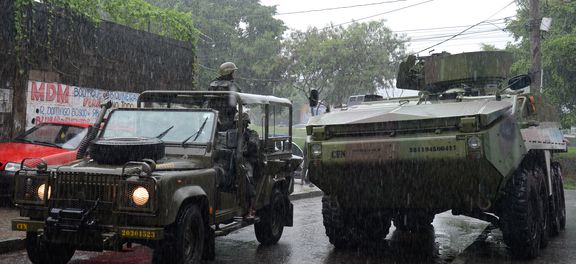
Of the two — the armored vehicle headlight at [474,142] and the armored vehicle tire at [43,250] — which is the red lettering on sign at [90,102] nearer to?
the armored vehicle tire at [43,250]

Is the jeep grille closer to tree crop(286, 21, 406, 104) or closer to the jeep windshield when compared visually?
the jeep windshield

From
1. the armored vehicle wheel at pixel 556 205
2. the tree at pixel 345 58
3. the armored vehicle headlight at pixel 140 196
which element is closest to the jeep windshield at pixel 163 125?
the armored vehicle headlight at pixel 140 196

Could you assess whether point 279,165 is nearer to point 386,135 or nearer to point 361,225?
point 361,225

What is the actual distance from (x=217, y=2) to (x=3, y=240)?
108 feet

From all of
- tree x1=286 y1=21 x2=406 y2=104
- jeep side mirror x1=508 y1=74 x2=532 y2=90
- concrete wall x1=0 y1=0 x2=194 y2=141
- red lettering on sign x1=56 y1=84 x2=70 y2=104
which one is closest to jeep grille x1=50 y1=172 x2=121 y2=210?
jeep side mirror x1=508 y1=74 x2=532 y2=90

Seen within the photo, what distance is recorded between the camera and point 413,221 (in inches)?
376

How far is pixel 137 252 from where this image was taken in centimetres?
763

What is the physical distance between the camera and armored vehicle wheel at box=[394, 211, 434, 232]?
8531 millimetres

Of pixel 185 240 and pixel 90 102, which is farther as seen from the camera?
pixel 90 102

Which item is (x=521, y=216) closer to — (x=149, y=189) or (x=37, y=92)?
(x=149, y=189)

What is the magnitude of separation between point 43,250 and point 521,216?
206 inches

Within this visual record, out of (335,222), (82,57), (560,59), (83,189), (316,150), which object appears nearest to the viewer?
(83,189)

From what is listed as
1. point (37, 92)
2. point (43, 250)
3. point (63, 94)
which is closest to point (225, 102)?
point (43, 250)

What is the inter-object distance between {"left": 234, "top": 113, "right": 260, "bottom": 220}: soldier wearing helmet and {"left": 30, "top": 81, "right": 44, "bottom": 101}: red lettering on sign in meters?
7.29
